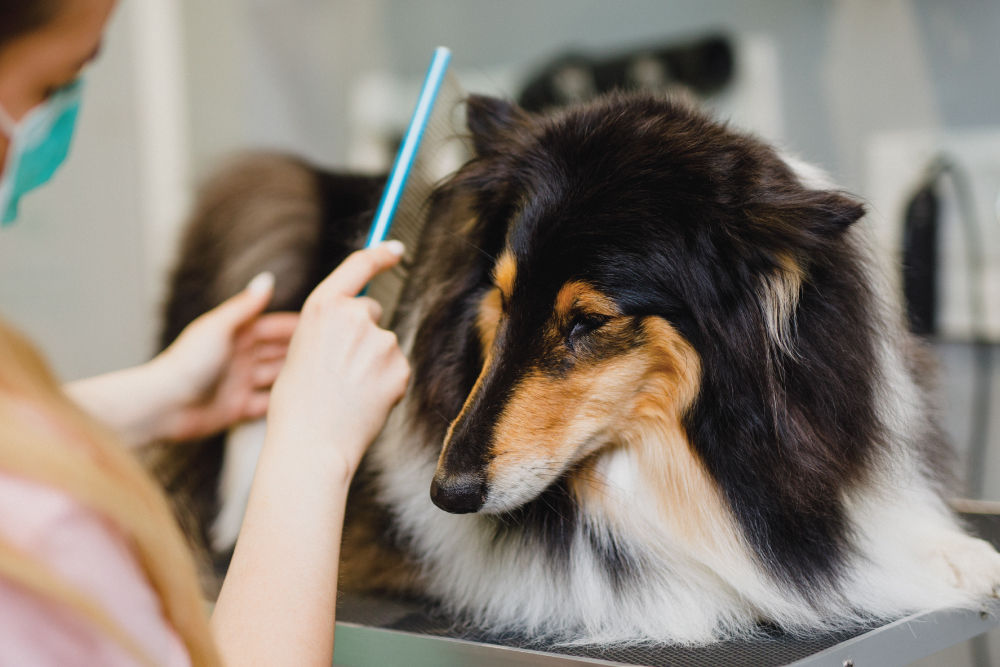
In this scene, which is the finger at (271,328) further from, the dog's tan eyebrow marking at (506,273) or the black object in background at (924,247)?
the black object in background at (924,247)

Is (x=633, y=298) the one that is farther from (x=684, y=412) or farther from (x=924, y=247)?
(x=924, y=247)

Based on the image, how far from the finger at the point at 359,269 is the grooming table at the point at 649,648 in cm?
37

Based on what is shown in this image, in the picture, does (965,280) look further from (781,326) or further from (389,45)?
(389,45)

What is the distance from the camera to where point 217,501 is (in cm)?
154

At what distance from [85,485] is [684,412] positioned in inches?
26.0

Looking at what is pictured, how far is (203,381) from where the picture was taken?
4.12ft

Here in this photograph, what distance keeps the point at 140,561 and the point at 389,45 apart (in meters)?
2.53

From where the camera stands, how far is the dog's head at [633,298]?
36.4 inches

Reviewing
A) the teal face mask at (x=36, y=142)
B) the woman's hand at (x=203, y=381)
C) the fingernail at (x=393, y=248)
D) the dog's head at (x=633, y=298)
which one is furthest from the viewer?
the woman's hand at (x=203, y=381)

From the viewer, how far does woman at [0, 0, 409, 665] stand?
461mm

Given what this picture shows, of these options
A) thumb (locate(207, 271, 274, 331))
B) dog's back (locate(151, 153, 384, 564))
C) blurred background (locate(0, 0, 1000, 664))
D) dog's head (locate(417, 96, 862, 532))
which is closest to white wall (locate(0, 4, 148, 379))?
blurred background (locate(0, 0, 1000, 664))

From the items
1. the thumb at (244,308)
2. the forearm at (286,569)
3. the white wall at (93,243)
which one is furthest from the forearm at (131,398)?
the white wall at (93,243)

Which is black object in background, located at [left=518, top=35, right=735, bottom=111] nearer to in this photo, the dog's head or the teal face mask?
the dog's head

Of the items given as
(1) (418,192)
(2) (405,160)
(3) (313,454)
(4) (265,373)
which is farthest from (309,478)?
(1) (418,192)
